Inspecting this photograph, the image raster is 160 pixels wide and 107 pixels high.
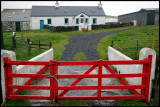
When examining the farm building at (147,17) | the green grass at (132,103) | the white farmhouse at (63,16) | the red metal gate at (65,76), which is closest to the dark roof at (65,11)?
the white farmhouse at (63,16)

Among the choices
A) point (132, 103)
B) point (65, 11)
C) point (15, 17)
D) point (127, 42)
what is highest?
point (65, 11)

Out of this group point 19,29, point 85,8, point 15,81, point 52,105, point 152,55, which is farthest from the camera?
point 85,8

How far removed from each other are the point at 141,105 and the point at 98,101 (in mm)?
1292

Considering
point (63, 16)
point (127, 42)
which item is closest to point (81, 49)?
point (127, 42)

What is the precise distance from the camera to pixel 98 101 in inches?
226

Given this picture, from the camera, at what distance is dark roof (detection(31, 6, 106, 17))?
4319 centimetres

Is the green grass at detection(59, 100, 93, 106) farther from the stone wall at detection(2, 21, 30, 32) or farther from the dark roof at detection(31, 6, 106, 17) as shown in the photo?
the dark roof at detection(31, 6, 106, 17)

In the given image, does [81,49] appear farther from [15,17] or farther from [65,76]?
[15,17]

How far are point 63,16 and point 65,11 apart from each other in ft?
6.49

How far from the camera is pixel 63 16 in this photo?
43375 millimetres

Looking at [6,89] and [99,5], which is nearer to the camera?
[6,89]

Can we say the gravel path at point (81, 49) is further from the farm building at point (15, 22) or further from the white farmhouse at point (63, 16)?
the white farmhouse at point (63, 16)

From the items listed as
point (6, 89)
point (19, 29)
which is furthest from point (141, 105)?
point (19, 29)

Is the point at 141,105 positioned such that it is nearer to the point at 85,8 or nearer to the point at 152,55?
the point at 152,55
